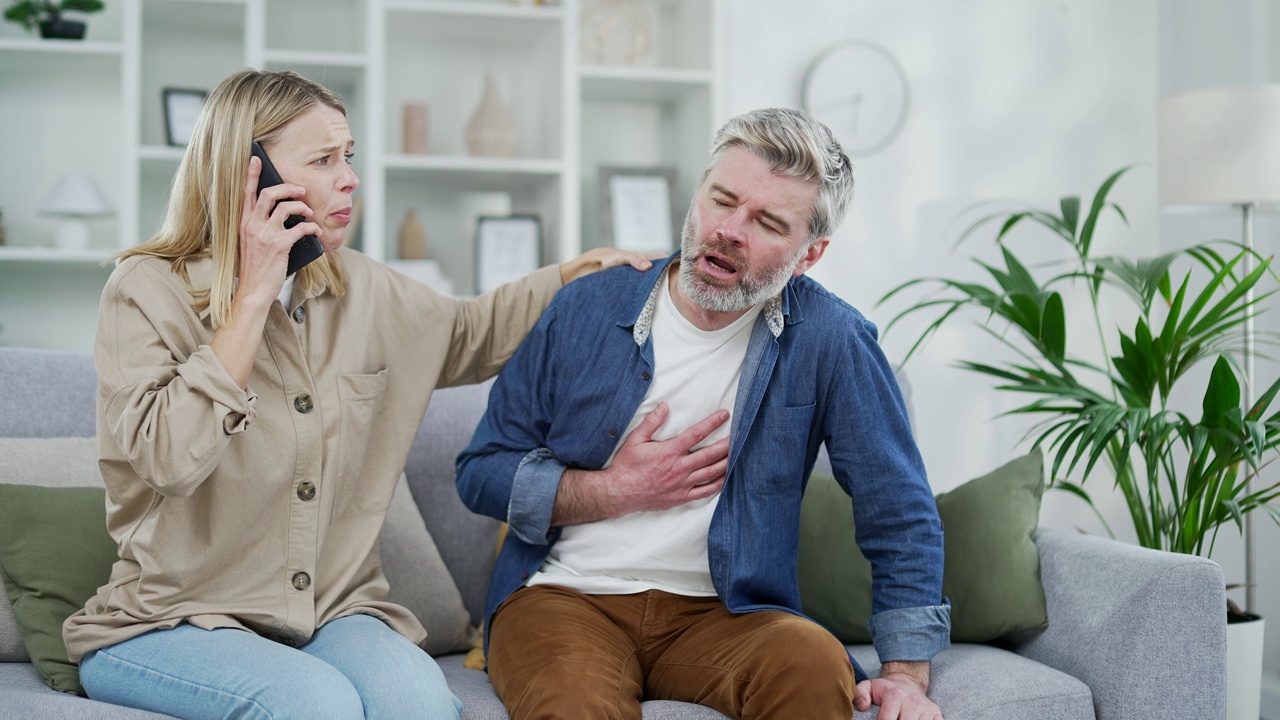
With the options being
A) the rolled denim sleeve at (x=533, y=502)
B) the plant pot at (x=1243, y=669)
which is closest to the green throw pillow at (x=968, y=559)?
the plant pot at (x=1243, y=669)

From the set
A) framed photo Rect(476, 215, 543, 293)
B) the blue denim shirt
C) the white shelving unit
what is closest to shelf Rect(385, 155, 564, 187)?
the white shelving unit

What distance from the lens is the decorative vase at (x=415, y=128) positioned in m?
3.72

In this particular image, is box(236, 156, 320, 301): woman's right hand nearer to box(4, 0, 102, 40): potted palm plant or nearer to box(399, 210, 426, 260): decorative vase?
box(399, 210, 426, 260): decorative vase

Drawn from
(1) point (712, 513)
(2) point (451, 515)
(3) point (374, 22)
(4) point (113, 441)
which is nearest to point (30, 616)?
(4) point (113, 441)

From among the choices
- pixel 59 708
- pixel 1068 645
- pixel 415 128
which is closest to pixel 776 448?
pixel 1068 645

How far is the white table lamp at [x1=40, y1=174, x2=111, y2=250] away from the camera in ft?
11.2

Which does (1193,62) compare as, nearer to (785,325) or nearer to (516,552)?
(785,325)

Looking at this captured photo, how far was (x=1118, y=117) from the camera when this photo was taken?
3963 millimetres

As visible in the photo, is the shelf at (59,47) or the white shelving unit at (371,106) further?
the white shelving unit at (371,106)

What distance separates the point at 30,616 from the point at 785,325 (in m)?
1.21

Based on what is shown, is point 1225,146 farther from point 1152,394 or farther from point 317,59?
point 317,59

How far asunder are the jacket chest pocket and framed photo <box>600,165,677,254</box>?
2073 millimetres

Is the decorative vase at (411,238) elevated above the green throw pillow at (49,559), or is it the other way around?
the decorative vase at (411,238)

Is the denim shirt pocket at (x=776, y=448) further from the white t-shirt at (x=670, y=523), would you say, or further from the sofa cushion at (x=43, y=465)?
the sofa cushion at (x=43, y=465)
